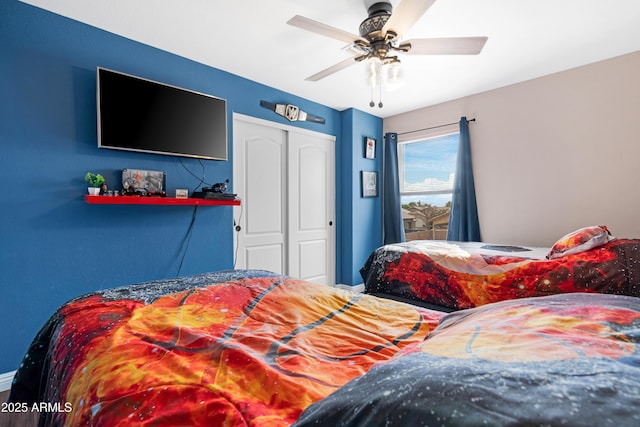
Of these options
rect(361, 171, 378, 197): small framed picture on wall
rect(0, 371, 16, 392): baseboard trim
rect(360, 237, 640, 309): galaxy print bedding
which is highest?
rect(361, 171, 378, 197): small framed picture on wall

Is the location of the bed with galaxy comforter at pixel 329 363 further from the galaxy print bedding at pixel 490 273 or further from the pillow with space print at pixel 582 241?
the pillow with space print at pixel 582 241

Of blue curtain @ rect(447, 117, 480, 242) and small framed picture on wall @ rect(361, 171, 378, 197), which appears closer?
blue curtain @ rect(447, 117, 480, 242)

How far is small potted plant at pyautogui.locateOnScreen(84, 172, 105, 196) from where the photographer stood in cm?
224

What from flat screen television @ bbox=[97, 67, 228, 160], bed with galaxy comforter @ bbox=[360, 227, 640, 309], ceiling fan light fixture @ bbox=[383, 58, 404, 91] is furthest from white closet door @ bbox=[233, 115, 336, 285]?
ceiling fan light fixture @ bbox=[383, 58, 404, 91]

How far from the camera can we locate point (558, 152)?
3174 millimetres

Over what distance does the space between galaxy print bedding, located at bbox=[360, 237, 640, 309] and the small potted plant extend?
242 centimetres

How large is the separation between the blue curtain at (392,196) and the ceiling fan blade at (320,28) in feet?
8.39

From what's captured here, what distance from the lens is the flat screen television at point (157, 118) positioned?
2.29 metres

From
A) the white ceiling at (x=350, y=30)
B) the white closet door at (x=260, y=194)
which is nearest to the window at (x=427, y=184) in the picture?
the white ceiling at (x=350, y=30)

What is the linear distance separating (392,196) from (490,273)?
2.18 metres

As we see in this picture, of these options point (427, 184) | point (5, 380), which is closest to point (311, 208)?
point (427, 184)

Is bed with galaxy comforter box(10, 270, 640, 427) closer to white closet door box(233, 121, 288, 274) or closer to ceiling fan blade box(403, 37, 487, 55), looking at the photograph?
ceiling fan blade box(403, 37, 487, 55)

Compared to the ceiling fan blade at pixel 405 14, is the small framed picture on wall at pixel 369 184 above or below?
below

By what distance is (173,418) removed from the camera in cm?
59
